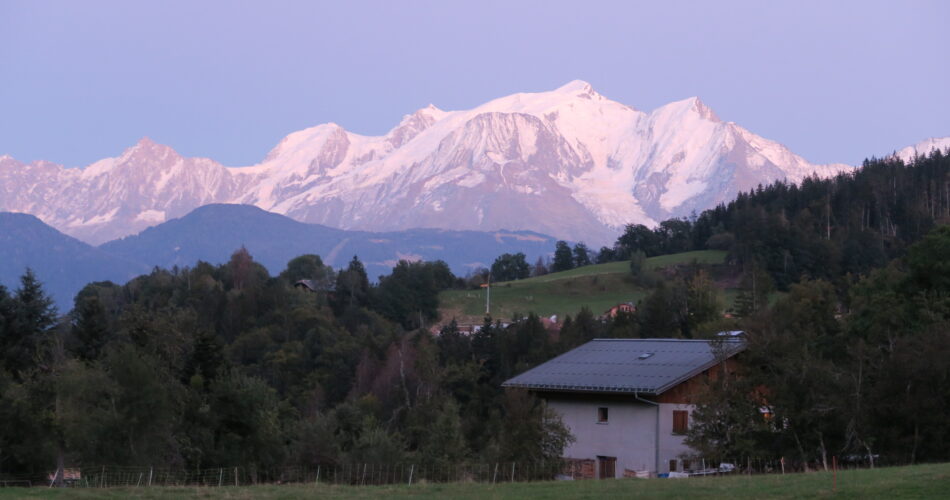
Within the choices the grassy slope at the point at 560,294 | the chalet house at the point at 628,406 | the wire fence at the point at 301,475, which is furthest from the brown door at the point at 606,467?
the grassy slope at the point at 560,294

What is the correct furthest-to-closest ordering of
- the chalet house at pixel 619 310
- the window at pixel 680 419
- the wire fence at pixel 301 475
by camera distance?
the chalet house at pixel 619 310, the window at pixel 680 419, the wire fence at pixel 301 475

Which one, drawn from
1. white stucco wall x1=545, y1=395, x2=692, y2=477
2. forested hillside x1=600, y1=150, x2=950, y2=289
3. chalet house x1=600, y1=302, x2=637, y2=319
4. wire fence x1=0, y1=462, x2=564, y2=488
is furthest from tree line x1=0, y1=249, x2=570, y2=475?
forested hillside x1=600, y1=150, x2=950, y2=289

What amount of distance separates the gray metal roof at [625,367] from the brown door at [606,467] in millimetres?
2586

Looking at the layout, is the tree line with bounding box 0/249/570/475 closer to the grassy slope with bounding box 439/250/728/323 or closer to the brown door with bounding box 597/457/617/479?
the brown door with bounding box 597/457/617/479

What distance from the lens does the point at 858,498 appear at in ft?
72.6

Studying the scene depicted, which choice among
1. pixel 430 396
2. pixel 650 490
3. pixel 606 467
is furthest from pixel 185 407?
pixel 430 396

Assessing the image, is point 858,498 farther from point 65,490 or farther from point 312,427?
point 312,427

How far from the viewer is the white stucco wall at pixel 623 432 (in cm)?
4453

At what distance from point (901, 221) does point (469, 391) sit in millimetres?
92019

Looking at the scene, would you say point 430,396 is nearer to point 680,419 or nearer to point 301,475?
point 680,419

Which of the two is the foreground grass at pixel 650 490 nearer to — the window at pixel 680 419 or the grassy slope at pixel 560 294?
the window at pixel 680 419

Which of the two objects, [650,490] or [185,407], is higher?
[185,407]

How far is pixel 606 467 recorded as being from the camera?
1806 inches

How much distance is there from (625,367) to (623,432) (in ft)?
10.5
